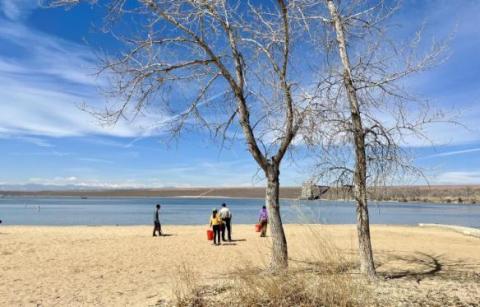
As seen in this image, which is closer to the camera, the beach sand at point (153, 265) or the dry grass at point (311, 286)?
the dry grass at point (311, 286)

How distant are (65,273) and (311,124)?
6983mm

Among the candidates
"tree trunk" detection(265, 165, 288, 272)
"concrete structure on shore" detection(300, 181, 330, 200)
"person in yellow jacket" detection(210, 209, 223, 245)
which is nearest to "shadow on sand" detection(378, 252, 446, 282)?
"tree trunk" detection(265, 165, 288, 272)

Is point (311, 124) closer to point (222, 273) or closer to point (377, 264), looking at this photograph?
point (222, 273)

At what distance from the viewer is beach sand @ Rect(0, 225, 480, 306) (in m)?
9.05

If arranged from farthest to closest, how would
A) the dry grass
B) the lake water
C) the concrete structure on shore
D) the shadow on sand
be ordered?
1. the shadow on sand
2. the concrete structure on shore
3. the lake water
4. the dry grass

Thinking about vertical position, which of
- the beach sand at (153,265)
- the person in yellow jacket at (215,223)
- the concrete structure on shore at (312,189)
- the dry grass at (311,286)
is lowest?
the beach sand at (153,265)

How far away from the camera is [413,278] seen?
10477 mm

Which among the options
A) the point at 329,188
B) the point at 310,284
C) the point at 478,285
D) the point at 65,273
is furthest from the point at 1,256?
the point at 478,285

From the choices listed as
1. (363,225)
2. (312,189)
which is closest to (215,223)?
(312,189)

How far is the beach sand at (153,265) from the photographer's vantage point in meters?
9.05

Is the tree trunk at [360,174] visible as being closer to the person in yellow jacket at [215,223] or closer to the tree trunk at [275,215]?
the tree trunk at [275,215]

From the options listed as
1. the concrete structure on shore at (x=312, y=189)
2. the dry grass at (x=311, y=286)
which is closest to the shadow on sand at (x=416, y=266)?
the concrete structure on shore at (x=312, y=189)

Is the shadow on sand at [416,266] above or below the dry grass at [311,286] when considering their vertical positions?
below

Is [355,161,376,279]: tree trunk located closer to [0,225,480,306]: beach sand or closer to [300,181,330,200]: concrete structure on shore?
[0,225,480,306]: beach sand
